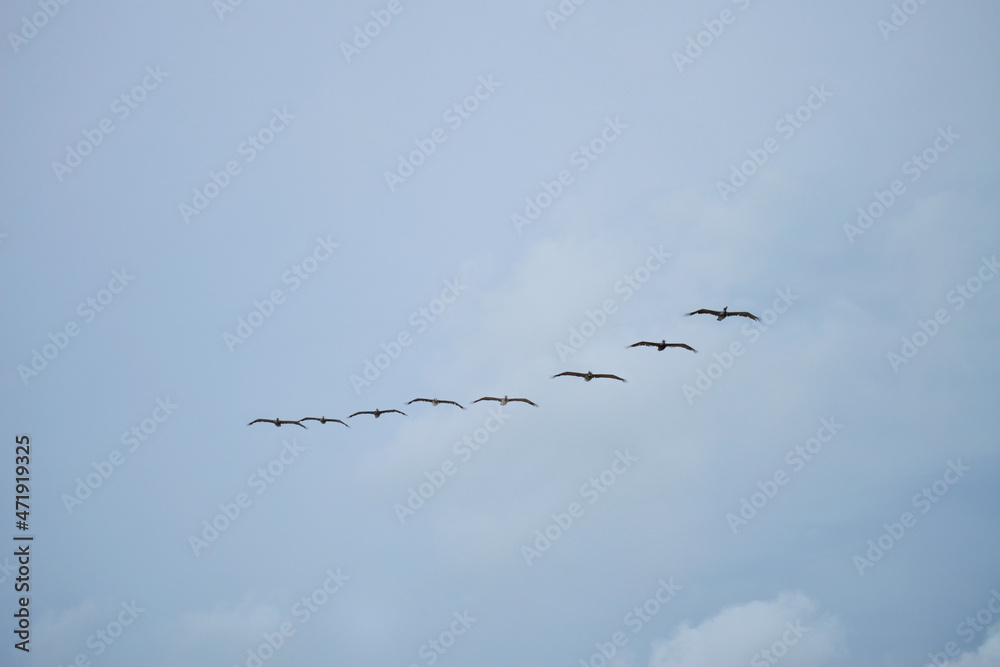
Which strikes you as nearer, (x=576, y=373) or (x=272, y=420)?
(x=576, y=373)

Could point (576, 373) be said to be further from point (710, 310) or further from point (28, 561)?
point (28, 561)

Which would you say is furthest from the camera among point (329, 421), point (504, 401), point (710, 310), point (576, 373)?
point (329, 421)

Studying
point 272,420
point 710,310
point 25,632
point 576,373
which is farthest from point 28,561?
point 710,310

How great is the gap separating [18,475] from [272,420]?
21.1 meters

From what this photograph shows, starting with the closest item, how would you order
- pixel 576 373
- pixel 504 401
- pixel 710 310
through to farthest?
pixel 710 310 < pixel 576 373 < pixel 504 401

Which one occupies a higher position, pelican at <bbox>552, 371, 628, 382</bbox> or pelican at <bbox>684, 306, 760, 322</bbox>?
pelican at <bbox>684, 306, 760, 322</bbox>

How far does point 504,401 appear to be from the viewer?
7369cm

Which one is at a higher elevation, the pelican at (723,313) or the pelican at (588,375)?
the pelican at (723,313)

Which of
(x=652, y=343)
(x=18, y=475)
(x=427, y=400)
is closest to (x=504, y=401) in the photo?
(x=427, y=400)

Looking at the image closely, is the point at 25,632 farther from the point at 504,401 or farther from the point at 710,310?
the point at 710,310

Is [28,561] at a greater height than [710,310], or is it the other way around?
[710,310]

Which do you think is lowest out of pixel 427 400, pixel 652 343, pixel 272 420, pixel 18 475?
pixel 18 475

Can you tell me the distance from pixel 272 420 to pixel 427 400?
1597 centimetres

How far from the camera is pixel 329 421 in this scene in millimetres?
80938
